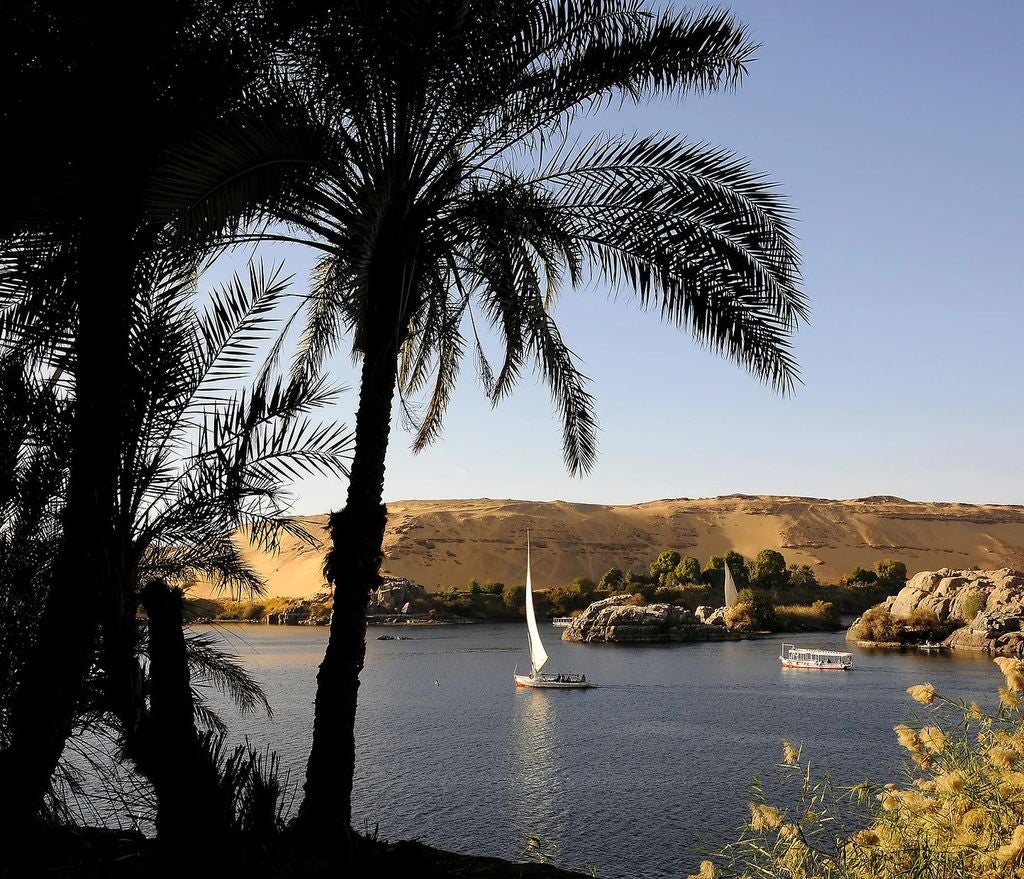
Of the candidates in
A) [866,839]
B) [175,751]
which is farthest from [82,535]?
[866,839]

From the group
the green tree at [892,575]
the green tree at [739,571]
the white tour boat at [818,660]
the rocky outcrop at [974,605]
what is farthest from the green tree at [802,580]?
the white tour boat at [818,660]

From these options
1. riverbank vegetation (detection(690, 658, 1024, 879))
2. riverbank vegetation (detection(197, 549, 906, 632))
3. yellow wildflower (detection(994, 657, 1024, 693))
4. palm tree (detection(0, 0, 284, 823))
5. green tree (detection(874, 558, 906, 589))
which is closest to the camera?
riverbank vegetation (detection(690, 658, 1024, 879))

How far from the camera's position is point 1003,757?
4.55m

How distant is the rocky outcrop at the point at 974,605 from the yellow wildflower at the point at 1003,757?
149 feet

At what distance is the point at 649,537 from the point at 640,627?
60.9 m

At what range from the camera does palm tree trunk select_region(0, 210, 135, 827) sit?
15.8ft

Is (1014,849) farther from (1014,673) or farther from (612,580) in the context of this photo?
(612,580)

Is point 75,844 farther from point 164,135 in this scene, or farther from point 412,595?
point 412,595

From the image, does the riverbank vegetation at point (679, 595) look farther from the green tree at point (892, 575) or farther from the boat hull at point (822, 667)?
the boat hull at point (822, 667)

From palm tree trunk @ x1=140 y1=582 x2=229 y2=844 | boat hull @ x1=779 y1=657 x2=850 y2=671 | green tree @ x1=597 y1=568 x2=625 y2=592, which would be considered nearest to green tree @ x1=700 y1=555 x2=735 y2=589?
green tree @ x1=597 y1=568 x2=625 y2=592

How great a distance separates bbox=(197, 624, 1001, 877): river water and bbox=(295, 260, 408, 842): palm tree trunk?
1436 millimetres

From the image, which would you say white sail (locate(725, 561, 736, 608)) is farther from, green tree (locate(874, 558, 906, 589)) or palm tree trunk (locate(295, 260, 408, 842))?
palm tree trunk (locate(295, 260, 408, 842))

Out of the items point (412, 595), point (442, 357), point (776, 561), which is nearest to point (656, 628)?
point (776, 561)

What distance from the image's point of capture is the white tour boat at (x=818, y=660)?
42.5m
